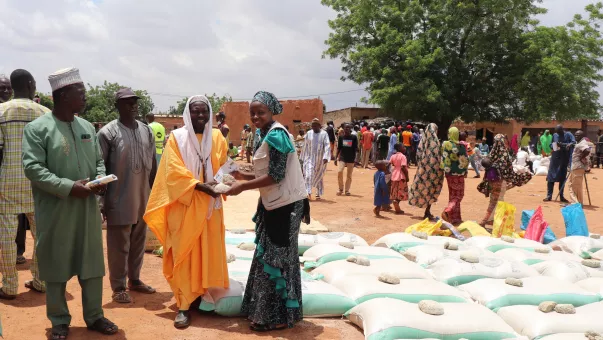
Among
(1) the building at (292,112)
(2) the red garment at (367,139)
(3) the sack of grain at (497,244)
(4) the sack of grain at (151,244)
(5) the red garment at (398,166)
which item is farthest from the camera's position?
(1) the building at (292,112)

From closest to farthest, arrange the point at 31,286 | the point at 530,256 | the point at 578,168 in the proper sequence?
the point at 31,286
the point at 530,256
the point at 578,168

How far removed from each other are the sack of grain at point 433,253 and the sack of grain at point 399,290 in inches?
30.6

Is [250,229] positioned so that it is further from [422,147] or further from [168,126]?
[168,126]

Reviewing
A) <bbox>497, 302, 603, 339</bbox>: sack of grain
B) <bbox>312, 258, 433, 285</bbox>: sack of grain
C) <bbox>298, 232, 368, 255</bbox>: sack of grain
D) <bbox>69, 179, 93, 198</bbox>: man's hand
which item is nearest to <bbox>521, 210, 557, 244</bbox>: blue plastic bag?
<bbox>298, 232, 368, 255</bbox>: sack of grain

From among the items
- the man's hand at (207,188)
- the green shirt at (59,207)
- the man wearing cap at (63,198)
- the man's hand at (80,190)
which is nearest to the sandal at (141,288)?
the man wearing cap at (63,198)

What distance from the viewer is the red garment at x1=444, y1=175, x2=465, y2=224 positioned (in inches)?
340

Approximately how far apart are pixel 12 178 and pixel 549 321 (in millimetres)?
4394

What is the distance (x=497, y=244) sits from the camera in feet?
20.1

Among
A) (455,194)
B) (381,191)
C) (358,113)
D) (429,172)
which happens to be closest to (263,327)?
(455,194)

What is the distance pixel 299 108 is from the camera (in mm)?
28344

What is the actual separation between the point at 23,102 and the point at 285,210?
2.49m

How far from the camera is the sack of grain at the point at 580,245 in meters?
6.24

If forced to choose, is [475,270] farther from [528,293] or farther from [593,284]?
[593,284]

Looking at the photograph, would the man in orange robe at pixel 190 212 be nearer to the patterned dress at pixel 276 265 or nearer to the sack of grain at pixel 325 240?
the patterned dress at pixel 276 265
